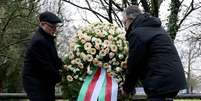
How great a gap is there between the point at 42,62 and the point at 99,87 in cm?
92

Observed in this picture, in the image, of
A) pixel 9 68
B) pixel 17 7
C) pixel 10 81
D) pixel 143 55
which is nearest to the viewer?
pixel 143 55

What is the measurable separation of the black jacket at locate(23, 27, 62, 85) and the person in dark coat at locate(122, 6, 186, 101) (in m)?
1.08

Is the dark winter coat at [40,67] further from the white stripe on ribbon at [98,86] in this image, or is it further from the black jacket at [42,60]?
the white stripe on ribbon at [98,86]

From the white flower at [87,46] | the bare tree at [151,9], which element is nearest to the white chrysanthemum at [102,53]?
the white flower at [87,46]

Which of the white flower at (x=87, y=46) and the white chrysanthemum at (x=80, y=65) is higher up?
the white flower at (x=87, y=46)

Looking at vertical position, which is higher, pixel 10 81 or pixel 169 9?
pixel 169 9

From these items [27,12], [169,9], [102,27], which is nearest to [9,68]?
[27,12]

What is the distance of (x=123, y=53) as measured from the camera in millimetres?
6629

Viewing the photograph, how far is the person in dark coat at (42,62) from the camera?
6113 millimetres

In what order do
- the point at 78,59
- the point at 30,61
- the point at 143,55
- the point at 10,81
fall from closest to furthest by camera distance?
the point at 143,55
the point at 30,61
the point at 78,59
the point at 10,81

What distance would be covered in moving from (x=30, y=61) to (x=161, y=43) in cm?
169

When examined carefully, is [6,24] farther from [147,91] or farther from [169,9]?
[147,91]

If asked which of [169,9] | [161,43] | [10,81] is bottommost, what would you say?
[10,81]

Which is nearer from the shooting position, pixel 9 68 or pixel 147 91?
pixel 147 91
